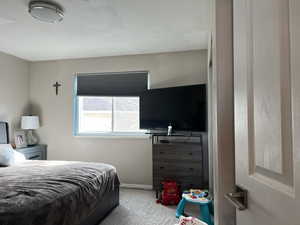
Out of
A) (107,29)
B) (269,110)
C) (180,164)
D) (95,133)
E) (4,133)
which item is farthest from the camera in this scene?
(95,133)

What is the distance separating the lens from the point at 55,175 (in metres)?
2.17

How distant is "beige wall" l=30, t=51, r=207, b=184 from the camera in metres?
3.75

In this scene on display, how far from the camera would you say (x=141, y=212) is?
2.73m

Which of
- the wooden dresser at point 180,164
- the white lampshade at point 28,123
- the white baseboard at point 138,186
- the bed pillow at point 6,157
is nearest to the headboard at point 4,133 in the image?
the white lampshade at point 28,123

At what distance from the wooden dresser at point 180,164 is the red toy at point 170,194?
0.63 feet

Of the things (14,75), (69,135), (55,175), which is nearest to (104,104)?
(69,135)

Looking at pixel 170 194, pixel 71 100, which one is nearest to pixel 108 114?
pixel 71 100

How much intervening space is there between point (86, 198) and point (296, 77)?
2071 millimetres

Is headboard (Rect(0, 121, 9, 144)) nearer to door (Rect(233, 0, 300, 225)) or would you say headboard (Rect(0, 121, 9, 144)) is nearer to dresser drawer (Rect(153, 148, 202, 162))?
dresser drawer (Rect(153, 148, 202, 162))

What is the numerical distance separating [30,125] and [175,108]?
2.74m

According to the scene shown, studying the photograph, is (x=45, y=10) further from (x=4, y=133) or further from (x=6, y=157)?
(x=4, y=133)

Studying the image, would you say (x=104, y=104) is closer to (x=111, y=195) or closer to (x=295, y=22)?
(x=111, y=195)

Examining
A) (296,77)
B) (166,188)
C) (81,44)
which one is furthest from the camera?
(81,44)

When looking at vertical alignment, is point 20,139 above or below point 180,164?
above
